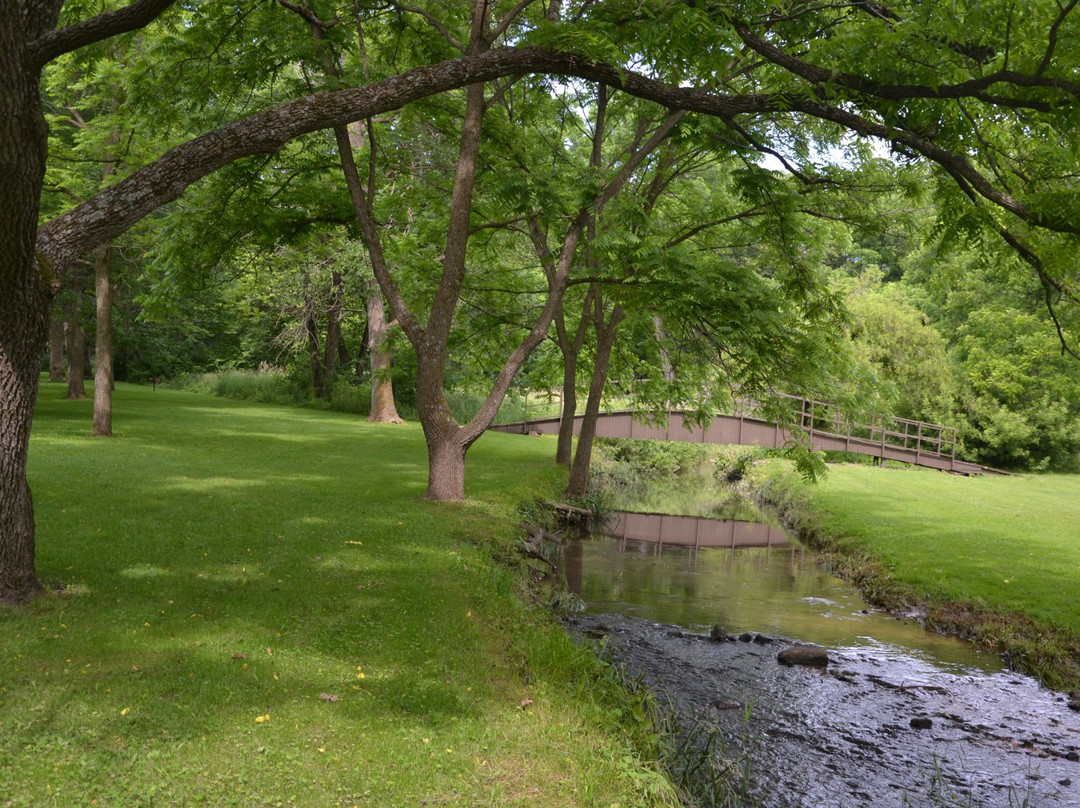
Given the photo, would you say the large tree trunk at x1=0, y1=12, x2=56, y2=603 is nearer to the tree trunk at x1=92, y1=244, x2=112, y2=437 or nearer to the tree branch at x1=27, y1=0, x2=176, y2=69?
the tree branch at x1=27, y1=0, x2=176, y2=69

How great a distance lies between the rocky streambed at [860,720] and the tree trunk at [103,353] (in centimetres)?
1356

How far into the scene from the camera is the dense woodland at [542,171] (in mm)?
7098

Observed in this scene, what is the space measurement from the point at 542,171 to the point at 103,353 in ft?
38.2

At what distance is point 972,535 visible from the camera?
1748cm

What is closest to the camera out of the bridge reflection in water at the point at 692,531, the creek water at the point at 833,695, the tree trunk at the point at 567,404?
the creek water at the point at 833,695

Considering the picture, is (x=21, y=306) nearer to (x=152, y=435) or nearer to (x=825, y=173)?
(x=825, y=173)

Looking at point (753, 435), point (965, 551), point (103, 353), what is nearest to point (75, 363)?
point (103, 353)

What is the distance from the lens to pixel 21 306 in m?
6.71

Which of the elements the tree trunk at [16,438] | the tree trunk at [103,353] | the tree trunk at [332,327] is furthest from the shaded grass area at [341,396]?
the tree trunk at [16,438]

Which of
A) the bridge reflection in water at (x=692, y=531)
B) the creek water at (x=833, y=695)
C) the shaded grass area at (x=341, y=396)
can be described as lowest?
the bridge reflection in water at (x=692, y=531)

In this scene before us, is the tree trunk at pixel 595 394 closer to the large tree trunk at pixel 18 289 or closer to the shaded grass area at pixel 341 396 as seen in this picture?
the large tree trunk at pixel 18 289

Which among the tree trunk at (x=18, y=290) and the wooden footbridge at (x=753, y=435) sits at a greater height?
the tree trunk at (x=18, y=290)

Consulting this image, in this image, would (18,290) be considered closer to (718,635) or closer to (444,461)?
(444,461)

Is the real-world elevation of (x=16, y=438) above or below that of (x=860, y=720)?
above
